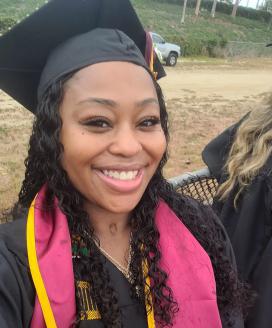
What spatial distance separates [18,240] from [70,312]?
0.28m

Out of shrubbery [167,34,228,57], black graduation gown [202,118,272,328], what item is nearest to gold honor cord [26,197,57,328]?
black graduation gown [202,118,272,328]

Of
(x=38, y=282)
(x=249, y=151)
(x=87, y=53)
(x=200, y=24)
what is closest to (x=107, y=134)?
(x=87, y=53)

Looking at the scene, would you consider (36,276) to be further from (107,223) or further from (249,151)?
(249,151)

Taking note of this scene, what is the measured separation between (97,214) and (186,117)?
27.3 ft

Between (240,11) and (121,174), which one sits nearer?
(121,174)

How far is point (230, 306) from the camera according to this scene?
6.46 ft

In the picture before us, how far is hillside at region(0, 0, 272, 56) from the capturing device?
1141 inches

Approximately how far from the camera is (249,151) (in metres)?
2.63

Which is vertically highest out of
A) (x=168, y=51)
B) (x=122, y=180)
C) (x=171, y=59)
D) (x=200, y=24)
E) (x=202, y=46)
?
(x=122, y=180)

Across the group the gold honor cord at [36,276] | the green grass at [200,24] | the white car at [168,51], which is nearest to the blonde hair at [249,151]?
the gold honor cord at [36,276]

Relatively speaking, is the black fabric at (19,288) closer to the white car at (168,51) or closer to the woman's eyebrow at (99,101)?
the woman's eyebrow at (99,101)

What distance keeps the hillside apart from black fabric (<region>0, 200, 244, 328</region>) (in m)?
23.8

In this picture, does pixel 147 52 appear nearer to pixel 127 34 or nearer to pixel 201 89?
pixel 127 34

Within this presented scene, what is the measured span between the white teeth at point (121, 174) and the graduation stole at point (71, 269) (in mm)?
220
